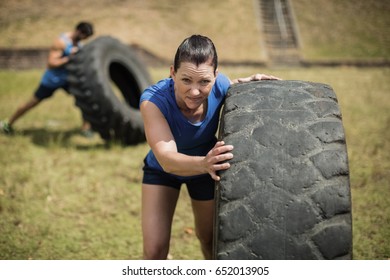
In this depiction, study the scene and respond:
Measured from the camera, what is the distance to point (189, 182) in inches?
109

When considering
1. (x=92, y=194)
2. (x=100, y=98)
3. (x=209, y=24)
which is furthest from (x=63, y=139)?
(x=209, y=24)

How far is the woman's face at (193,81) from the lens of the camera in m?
2.18

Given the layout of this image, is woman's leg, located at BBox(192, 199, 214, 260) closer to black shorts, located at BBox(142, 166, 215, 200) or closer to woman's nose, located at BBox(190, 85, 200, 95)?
black shorts, located at BBox(142, 166, 215, 200)

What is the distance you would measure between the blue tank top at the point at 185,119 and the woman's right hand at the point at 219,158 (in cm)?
56

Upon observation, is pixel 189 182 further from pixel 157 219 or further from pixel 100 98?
pixel 100 98

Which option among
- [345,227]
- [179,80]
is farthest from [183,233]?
[345,227]

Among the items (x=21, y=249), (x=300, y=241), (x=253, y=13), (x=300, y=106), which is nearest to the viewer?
(x=300, y=241)

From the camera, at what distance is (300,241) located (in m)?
1.75

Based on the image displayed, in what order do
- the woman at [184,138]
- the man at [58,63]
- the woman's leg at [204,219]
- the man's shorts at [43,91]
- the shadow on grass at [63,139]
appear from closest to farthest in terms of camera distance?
the woman at [184,138]
the woman's leg at [204,219]
the shadow on grass at [63,139]
the man at [58,63]
the man's shorts at [43,91]

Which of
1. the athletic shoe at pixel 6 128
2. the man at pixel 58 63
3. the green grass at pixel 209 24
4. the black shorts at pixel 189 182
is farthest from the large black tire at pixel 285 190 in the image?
the green grass at pixel 209 24

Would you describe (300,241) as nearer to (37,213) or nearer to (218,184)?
(218,184)

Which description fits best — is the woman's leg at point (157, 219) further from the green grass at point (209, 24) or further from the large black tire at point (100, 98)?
the green grass at point (209, 24)
